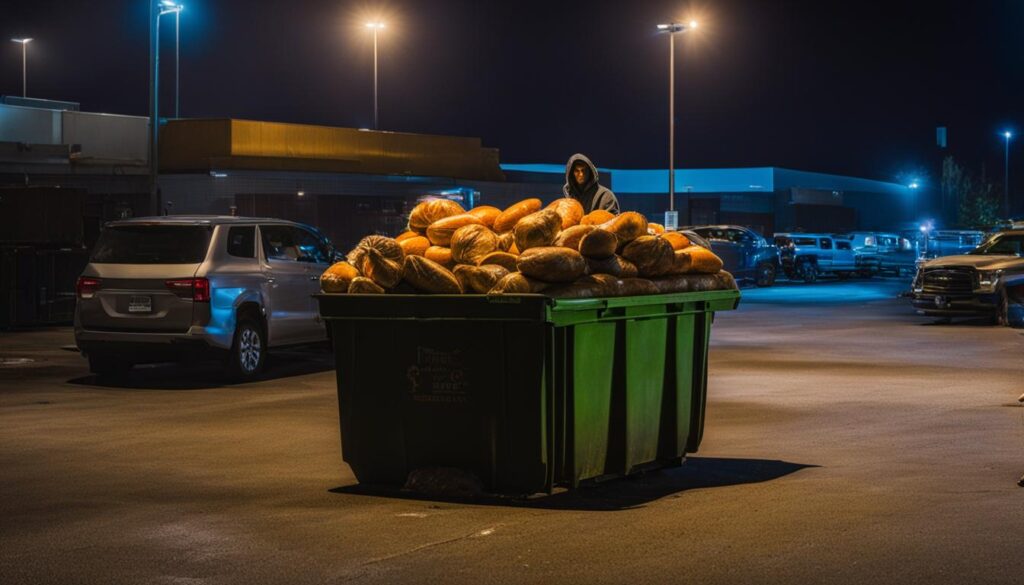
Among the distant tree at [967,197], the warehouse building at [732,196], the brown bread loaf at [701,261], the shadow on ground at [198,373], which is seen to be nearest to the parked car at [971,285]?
the shadow on ground at [198,373]

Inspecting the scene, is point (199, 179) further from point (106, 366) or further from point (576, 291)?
point (576, 291)

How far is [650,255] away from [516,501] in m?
1.88

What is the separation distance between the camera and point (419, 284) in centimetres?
939

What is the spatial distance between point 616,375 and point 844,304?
85.3 ft

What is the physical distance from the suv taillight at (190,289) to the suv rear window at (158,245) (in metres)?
0.32

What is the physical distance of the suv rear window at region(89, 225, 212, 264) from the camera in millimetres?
16828

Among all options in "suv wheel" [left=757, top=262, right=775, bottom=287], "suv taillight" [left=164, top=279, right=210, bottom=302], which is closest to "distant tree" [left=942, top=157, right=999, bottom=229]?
"suv wheel" [left=757, top=262, right=775, bottom=287]

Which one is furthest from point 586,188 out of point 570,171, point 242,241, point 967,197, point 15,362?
point 967,197

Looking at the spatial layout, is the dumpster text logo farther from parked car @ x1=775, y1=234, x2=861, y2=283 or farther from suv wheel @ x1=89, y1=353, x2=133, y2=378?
parked car @ x1=775, y1=234, x2=861, y2=283

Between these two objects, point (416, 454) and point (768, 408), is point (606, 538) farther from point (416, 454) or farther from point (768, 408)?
point (768, 408)

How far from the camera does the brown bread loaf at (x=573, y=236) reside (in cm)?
963

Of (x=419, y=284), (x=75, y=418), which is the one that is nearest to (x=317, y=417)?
(x=75, y=418)

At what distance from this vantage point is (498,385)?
9125mm

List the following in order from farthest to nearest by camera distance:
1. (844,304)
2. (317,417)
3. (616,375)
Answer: (844,304) → (317,417) → (616,375)
